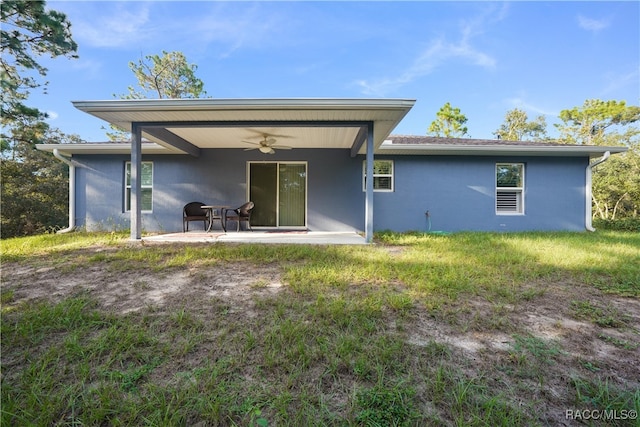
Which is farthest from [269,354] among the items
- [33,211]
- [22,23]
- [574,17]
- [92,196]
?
[33,211]

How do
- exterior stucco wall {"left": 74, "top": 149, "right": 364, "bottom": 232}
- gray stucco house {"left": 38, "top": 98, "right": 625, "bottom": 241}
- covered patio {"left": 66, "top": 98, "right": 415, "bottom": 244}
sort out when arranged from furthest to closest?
exterior stucco wall {"left": 74, "top": 149, "right": 364, "bottom": 232} → gray stucco house {"left": 38, "top": 98, "right": 625, "bottom": 241} → covered patio {"left": 66, "top": 98, "right": 415, "bottom": 244}

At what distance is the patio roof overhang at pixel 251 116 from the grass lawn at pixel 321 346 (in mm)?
2741

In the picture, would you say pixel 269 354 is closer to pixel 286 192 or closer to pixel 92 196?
pixel 286 192

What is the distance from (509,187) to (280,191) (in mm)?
6812

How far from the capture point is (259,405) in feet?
4.22

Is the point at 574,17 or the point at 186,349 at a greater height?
the point at 574,17

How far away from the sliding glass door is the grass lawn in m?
4.51

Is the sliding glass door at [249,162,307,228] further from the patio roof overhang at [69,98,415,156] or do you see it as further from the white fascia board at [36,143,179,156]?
the white fascia board at [36,143,179,156]

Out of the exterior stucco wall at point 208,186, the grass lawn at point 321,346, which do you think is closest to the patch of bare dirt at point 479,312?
the grass lawn at point 321,346

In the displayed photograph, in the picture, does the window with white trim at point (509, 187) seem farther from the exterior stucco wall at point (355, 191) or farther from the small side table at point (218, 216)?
the small side table at point (218, 216)

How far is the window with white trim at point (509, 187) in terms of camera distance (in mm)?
7664

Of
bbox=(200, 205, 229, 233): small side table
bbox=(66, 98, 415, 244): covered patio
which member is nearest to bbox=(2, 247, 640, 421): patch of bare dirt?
bbox=(66, 98, 415, 244): covered patio

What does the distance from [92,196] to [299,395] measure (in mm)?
9182

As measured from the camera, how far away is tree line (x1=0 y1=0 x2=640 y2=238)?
263 inches
